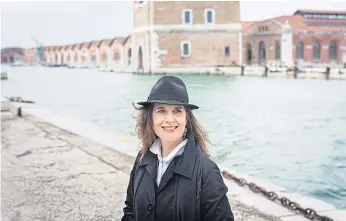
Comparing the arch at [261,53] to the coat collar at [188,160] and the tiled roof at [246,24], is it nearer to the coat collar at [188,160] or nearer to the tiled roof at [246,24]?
the tiled roof at [246,24]

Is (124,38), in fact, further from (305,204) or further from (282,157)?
(305,204)

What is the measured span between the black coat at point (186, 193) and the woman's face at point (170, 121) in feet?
0.20

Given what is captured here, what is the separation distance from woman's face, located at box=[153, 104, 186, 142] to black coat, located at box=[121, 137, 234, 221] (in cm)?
6

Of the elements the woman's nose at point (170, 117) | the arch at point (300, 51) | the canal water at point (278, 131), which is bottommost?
the canal water at point (278, 131)

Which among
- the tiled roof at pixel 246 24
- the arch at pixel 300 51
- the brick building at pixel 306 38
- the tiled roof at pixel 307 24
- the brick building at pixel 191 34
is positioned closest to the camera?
the tiled roof at pixel 307 24

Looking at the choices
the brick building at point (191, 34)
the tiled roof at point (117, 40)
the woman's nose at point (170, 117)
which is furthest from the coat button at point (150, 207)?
the tiled roof at point (117, 40)

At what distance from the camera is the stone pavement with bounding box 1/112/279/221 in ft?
10.1

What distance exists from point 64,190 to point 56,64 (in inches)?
2652

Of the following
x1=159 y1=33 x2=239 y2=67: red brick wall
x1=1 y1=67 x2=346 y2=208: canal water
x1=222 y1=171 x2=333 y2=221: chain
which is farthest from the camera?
x1=159 y1=33 x2=239 y2=67: red brick wall

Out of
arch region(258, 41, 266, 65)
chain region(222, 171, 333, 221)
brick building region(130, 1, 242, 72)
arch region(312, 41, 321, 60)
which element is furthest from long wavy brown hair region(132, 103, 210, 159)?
arch region(258, 41, 266, 65)

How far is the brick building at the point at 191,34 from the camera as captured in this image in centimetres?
3322

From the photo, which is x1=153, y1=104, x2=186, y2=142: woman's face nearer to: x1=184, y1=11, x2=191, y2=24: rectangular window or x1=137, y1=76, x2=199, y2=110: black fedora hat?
x1=137, y1=76, x2=199, y2=110: black fedora hat

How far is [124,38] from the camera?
46312 millimetres

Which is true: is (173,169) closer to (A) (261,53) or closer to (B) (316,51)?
(B) (316,51)
